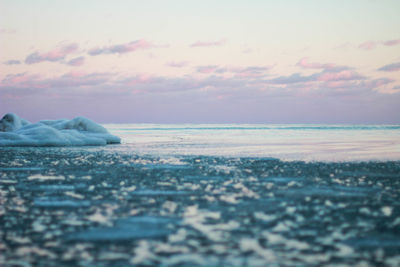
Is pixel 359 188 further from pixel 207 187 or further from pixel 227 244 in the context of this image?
pixel 227 244

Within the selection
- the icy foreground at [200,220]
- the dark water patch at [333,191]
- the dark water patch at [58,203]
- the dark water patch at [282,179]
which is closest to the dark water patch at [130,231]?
the icy foreground at [200,220]

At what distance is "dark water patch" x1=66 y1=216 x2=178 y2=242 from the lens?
2923 mm

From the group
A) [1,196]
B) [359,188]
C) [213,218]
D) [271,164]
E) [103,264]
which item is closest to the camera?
[103,264]

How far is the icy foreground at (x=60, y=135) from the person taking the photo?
14984 millimetres

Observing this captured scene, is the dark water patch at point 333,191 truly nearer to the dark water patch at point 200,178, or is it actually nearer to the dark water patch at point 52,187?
the dark water patch at point 200,178

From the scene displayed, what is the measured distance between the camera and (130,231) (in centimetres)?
312

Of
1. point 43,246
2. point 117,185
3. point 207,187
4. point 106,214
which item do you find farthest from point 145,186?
point 43,246

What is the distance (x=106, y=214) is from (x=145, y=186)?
170 centimetres

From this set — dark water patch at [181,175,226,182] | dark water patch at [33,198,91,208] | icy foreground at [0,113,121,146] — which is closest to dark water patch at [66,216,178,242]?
dark water patch at [33,198,91,208]

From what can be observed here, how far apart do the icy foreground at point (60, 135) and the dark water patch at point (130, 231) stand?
12.5 metres

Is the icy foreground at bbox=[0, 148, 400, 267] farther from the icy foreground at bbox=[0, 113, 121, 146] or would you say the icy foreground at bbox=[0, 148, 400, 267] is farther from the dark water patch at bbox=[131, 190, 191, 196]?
the icy foreground at bbox=[0, 113, 121, 146]

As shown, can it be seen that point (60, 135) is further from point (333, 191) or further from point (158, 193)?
point (333, 191)

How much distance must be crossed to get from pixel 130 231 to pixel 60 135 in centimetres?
1328

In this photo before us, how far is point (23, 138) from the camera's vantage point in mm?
15047
